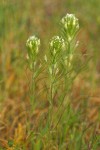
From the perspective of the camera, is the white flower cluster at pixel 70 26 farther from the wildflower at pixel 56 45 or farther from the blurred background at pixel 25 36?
the blurred background at pixel 25 36

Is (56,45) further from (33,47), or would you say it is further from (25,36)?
(25,36)

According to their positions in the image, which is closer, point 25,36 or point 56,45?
point 56,45

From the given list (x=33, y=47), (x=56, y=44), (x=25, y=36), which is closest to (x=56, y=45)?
(x=56, y=44)

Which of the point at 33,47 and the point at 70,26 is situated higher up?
the point at 70,26

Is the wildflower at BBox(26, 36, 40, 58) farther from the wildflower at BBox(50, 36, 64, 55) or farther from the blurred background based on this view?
the blurred background

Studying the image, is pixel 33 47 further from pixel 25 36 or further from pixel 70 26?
pixel 25 36

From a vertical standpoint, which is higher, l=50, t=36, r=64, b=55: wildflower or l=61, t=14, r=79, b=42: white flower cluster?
l=61, t=14, r=79, b=42: white flower cluster

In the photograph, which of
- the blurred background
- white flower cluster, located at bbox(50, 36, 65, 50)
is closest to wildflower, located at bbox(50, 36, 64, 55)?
white flower cluster, located at bbox(50, 36, 65, 50)

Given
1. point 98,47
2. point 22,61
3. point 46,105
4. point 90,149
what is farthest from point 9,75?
point 90,149

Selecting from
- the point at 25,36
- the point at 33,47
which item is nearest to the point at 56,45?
the point at 33,47
